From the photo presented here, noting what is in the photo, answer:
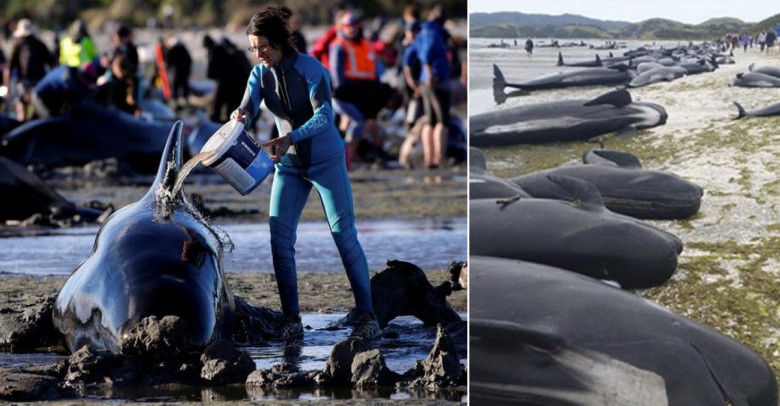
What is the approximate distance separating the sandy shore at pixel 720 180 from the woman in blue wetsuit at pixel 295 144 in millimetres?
3383

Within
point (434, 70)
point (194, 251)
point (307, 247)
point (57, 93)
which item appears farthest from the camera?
point (57, 93)

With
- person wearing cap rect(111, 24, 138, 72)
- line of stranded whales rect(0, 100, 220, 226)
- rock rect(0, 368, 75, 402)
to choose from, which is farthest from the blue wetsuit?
person wearing cap rect(111, 24, 138, 72)

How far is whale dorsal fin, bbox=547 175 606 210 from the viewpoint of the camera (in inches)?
209

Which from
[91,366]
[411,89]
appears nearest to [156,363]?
[91,366]

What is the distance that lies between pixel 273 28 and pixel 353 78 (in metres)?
14.5

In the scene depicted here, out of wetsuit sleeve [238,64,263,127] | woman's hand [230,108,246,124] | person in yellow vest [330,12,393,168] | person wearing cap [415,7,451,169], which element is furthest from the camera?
person in yellow vest [330,12,393,168]

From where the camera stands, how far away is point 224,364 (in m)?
8.01

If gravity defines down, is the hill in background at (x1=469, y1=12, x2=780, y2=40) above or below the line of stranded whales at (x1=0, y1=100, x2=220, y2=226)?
above

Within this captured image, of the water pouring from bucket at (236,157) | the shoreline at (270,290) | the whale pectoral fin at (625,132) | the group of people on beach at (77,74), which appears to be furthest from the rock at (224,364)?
the group of people on beach at (77,74)

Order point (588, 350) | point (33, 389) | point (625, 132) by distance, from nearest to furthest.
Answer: point (588, 350)
point (625, 132)
point (33, 389)

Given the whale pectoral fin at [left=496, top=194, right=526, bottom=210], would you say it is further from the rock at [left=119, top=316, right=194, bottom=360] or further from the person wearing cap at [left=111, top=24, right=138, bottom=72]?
the person wearing cap at [left=111, top=24, right=138, bottom=72]

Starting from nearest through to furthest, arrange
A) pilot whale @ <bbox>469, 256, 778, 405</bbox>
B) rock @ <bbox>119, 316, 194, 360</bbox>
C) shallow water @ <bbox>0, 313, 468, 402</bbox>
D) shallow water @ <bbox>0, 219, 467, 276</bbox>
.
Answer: pilot whale @ <bbox>469, 256, 778, 405</bbox> → shallow water @ <bbox>0, 313, 468, 402</bbox> → rock @ <bbox>119, 316, 194, 360</bbox> → shallow water @ <bbox>0, 219, 467, 276</bbox>

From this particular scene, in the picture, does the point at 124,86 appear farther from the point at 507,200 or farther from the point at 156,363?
the point at 507,200

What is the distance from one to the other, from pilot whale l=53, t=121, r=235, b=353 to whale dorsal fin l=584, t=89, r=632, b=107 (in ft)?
11.0
